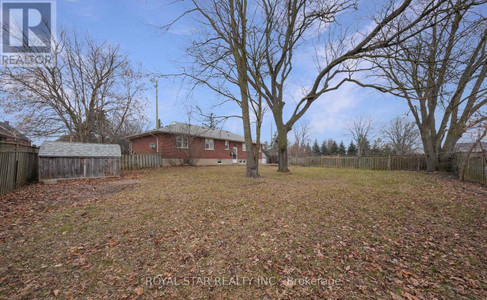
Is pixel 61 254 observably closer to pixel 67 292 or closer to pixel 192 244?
pixel 67 292

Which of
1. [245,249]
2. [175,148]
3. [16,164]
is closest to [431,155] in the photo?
[245,249]

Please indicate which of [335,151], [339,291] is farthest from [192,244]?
[335,151]

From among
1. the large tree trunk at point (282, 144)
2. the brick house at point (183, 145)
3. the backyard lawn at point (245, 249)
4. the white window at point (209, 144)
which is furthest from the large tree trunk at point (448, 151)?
the white window at point (209, 144)

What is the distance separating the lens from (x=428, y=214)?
4273mm

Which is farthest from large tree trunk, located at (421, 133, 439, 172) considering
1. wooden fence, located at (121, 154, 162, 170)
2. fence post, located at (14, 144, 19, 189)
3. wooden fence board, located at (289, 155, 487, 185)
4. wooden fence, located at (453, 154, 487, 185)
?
fence post, located at (14, 144, 19, 189)

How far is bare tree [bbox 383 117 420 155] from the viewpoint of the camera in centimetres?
3159

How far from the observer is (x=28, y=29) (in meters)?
10.8

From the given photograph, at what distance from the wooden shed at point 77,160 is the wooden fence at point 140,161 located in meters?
2.95

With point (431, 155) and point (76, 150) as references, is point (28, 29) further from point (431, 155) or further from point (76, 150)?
point (431, 155)

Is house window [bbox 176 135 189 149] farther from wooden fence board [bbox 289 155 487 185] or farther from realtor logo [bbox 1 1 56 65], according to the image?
wooden fence board [bbox 289 155 487 185]

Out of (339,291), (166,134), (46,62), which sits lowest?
(339,291)

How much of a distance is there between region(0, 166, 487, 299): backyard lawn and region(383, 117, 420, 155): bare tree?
116 feet

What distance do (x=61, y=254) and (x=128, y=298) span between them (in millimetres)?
1661

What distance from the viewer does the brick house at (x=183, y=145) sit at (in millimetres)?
16734
